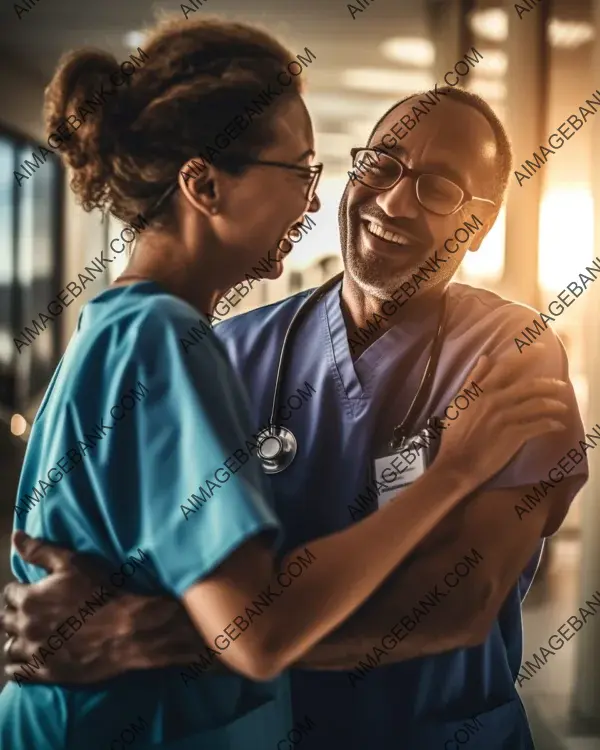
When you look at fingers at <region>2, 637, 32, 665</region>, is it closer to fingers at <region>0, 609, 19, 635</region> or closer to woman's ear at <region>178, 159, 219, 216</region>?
fingers at <region>0, 609, 19, 635</region>

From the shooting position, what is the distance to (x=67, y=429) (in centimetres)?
78

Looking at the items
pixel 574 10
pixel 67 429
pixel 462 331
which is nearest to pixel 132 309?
pixel 67 429

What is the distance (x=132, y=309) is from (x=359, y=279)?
0.94ft

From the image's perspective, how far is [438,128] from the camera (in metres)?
0.84

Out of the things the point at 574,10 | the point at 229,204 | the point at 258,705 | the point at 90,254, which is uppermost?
the point at 574,10

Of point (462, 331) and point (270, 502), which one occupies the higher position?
point (462, 331)

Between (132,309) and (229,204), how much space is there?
16 centimetres

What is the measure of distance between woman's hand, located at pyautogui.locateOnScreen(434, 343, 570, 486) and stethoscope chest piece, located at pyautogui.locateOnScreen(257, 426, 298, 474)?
0.17 metres

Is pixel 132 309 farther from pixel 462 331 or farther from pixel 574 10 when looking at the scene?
pixel 574 10

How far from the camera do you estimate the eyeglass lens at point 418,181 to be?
84 centimetres

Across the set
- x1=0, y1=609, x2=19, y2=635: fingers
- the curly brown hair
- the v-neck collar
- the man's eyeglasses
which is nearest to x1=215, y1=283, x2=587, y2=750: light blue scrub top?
the v-neck collar

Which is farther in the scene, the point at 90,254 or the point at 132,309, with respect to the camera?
the point at 90,254

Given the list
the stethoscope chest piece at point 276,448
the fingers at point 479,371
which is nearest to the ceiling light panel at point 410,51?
the fingers at point 479,371

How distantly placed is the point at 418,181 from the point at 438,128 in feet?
0.22
